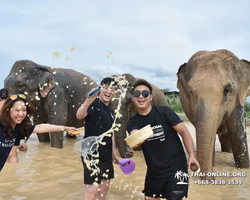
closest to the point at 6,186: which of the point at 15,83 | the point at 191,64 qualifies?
the point at 15,83

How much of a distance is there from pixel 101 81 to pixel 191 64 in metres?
2.51

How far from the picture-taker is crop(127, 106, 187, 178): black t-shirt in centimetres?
246

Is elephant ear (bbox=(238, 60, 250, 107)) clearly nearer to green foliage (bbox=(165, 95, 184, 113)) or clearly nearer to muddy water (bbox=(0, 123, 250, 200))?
muddy water (bbox=(0, 123, 250, 200))

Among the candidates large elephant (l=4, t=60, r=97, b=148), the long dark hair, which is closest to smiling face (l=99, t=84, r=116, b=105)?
Result: the long dark hair

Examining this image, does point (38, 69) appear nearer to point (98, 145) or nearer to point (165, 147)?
point (98, 145)

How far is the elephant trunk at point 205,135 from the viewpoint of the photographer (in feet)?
11.8

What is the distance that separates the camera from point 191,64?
4.84 metres

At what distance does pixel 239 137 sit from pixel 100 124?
9.94ft

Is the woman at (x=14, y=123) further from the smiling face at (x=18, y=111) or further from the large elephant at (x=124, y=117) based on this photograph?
the large elephant at (x=124, y=117)

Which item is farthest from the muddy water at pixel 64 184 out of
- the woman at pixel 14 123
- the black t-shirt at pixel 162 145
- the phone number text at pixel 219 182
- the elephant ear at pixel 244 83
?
the elephant ear at pixel 244 83

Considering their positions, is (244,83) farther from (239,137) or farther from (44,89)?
(44,89)

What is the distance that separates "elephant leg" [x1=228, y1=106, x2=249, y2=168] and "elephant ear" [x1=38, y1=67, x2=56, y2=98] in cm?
382

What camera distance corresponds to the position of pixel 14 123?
2758 mm

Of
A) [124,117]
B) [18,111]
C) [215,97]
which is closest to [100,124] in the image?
[18,111]
